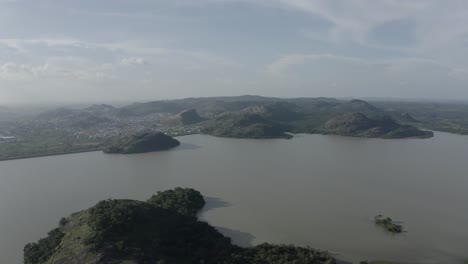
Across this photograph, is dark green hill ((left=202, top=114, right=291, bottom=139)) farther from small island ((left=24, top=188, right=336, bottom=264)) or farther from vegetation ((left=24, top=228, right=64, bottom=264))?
vegetation ((left=24, top=228, right=64, bottom=264))

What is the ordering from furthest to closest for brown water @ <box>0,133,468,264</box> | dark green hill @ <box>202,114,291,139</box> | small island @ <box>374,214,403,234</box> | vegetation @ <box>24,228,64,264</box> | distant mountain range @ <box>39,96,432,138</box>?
distant mountain range @ <box>39,96,432,138</box> → dark green hill @ <box>202,114,291,139</box> → small island @ <box>374,214,403,234</box> → brown water @ <box>0,133,468,264</box> → vegetation @ <box>24,228,64,264</box>

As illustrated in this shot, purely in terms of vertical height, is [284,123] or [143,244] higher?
[284,123]

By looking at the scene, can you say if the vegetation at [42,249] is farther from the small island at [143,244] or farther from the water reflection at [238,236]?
the water reflection at [238,236]

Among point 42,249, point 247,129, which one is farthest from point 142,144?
point 42,249

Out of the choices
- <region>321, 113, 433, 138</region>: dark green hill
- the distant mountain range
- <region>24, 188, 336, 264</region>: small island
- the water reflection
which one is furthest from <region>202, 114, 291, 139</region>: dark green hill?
<region>24, 188, 336, 264</region>: small island

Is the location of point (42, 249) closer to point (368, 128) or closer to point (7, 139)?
point (7, 139)

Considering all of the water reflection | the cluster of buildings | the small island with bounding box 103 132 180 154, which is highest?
the small island with bounding box 103 132 180 154

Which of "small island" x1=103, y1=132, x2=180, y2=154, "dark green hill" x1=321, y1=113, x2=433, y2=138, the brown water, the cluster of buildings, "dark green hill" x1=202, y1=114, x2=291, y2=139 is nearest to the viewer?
the brown water
